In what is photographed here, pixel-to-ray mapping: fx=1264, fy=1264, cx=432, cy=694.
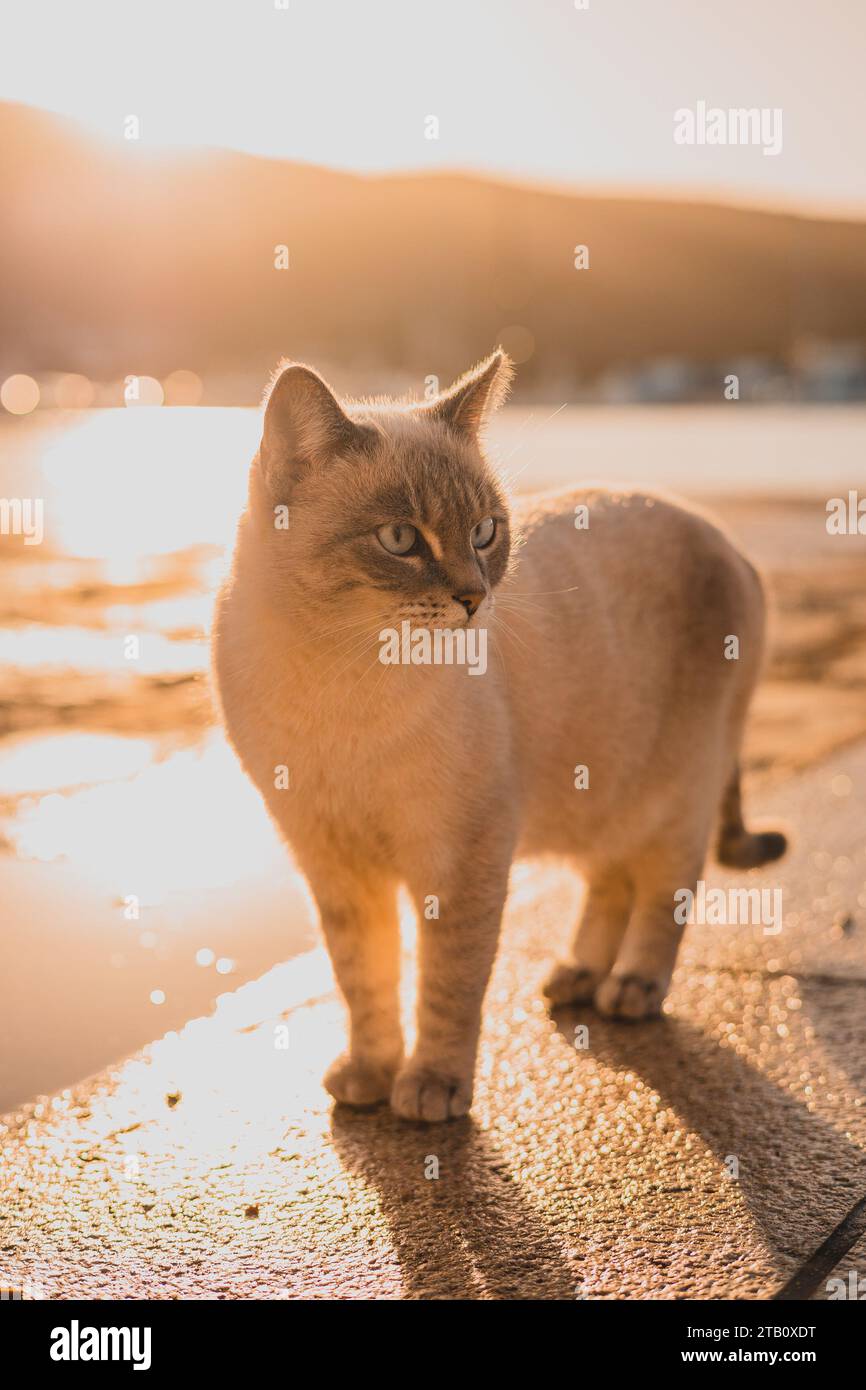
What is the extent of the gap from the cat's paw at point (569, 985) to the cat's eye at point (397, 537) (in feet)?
4.04

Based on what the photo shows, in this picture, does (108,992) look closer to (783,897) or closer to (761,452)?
(783,897)

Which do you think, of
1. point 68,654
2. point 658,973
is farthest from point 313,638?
point 68,654

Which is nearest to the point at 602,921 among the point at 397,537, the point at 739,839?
the point at 739,839

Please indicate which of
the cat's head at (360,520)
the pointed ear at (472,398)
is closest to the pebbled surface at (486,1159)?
the cat's head at (360,520)

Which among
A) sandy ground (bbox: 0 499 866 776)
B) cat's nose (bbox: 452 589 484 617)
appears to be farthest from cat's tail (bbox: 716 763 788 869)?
cat's nose (bbox: 452 589 484 617)

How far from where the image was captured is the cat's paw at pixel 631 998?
3.01 metres

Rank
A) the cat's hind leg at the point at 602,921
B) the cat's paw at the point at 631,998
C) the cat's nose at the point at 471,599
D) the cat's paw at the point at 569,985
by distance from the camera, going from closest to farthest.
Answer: the cat's nose at the point at 471,599, the cat's paw at the point at 631,998, the cat's paw at the point at 569,985, the cat's hind leg at the point at 602,921

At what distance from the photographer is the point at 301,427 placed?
8.11 ft

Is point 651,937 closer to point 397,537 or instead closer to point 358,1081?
point 358,1081

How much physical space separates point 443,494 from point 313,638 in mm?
390

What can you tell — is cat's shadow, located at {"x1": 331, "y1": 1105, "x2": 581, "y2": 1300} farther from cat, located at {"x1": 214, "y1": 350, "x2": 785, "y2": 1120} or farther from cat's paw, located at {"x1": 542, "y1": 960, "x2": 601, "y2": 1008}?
cat's paw, located at {"x1": 542, "y1": 960, "x2": 601, "y2": 1008}

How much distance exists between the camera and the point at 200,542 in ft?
38.2

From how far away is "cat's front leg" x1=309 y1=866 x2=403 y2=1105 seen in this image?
2699 mm

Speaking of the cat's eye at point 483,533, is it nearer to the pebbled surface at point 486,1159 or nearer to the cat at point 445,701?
the cat at point 445,701
